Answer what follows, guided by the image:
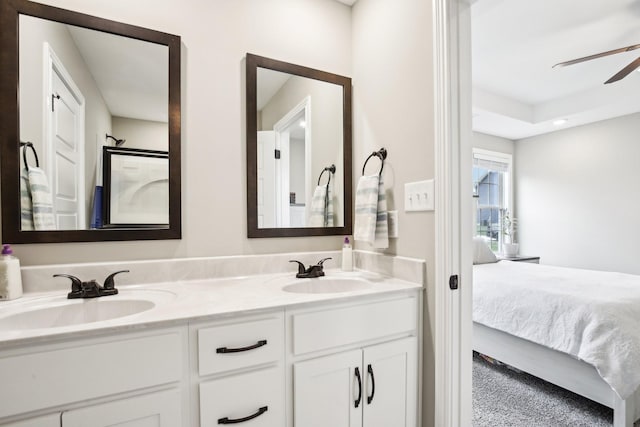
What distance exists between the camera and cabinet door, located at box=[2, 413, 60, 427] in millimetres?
779

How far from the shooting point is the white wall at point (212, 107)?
1418 millimetres

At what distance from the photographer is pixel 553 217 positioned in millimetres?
4293

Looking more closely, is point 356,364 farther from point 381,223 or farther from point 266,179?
point 266,179

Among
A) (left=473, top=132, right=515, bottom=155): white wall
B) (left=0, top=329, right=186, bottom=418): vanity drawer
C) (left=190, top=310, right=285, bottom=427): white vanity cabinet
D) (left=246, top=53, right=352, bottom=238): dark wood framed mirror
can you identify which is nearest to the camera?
(left=0, top=329, right=186, bottom=418): vanity drawer

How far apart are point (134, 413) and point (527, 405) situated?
7.03ft

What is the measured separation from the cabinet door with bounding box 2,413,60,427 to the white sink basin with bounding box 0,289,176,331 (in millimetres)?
339

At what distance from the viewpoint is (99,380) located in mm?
839

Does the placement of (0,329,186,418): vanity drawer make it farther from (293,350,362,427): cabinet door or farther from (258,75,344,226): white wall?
(258,75,344,226): white wall

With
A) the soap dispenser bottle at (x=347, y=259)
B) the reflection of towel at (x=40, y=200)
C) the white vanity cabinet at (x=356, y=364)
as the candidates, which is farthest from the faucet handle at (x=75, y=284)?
the soap dispenser bottle at (x=347, y=259)

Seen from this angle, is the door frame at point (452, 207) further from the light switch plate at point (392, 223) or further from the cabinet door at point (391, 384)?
the light switch plate at point (392, 223)

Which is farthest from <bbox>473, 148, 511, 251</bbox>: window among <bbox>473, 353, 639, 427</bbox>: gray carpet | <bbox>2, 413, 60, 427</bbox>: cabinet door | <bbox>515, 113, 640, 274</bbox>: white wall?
<bbox>2, 413, 60, 427</bbox>: cabinet door

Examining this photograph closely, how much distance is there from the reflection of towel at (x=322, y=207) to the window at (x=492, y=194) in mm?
3446

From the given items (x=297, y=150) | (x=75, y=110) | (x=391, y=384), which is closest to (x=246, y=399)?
(x=391, y=384)

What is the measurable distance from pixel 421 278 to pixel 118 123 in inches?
58.1
